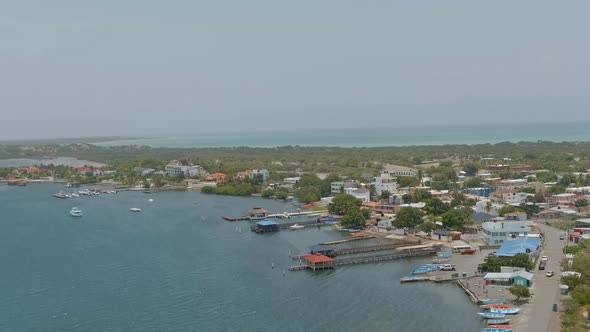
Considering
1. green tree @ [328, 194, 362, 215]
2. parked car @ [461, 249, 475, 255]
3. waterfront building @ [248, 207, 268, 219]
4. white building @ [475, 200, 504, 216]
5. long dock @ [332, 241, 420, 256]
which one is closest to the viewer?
parked car @ [461, 249, 475, 255]

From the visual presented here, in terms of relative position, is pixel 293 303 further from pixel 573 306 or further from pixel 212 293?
pixel 573 306

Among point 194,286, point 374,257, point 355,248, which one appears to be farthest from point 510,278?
point 194,286

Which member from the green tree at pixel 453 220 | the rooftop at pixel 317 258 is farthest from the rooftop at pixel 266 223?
the green tree at pixel 453 220

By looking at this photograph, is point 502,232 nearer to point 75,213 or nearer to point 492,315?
point 492,315

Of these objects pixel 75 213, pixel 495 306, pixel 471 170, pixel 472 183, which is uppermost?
pixel 471 170

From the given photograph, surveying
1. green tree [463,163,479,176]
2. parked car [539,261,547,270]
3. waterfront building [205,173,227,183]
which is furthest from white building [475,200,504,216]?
waterfront building [205,173,227,183]

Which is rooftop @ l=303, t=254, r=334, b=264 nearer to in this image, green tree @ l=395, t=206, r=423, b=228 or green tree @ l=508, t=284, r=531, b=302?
green tree @ l=395, t=206, r=423, b=228
